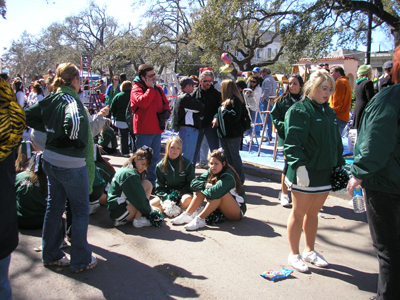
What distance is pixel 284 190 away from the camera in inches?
210

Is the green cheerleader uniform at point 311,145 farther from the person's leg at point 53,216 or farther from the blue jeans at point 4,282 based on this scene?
the blue jeans at point 4,282

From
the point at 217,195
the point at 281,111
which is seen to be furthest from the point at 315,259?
the point at 281,111

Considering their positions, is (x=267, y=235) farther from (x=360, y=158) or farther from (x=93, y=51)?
(x=93, y=51)

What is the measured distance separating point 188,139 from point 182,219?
2.04m

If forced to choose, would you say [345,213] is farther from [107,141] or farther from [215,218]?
[107,141]

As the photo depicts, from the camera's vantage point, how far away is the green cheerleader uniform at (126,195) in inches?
170

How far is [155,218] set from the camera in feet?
14.5

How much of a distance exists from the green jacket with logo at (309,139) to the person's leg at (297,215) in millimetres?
197

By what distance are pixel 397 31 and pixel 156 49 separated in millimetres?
25107

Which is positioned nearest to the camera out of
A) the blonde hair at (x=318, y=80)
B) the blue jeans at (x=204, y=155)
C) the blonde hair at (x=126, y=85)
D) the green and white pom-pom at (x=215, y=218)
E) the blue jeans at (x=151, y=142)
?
the blonde hair at (x=318, y=80)

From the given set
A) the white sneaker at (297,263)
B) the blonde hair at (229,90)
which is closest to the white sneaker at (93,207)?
the blonde hair at (229,90)

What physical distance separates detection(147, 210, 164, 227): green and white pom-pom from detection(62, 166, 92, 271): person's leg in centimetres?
120

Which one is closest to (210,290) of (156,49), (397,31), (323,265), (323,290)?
(323,290)

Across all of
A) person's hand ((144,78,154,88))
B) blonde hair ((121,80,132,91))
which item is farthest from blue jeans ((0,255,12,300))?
blonde hair ((121,80,132,91))
